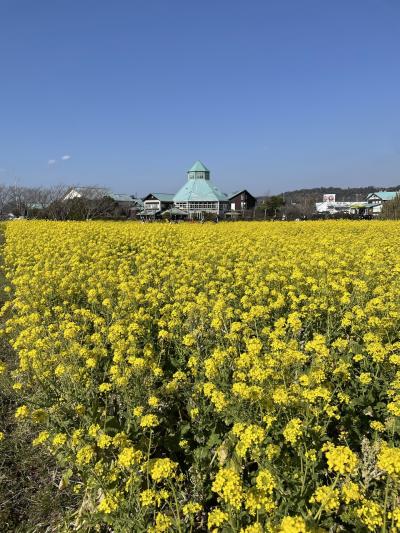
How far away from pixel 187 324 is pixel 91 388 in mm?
1463

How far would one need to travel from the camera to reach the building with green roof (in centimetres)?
6838

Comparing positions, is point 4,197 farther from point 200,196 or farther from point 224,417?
point 224,417

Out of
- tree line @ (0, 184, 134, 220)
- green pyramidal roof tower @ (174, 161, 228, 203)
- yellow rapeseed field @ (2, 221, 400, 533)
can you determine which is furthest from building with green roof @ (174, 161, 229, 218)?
yellow rapeseed field @ (2, 221, 400, 533)

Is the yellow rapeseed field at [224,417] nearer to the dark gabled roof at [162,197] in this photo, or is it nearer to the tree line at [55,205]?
the tree line at [55,205]

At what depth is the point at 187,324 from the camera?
4.52 m

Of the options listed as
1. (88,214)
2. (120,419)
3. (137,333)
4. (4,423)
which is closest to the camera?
(120,419)

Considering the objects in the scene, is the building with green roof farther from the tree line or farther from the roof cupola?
the tree line

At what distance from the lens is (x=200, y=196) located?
6938 centimetres

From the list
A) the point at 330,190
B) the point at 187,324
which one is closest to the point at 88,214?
the point at 187,324

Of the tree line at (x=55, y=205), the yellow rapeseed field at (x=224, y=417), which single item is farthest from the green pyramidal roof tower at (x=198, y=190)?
the yellow rapeseed field at (x=224, y=417)

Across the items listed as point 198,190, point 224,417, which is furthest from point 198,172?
point 224,417

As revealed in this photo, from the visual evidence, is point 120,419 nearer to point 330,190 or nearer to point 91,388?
point 91,388

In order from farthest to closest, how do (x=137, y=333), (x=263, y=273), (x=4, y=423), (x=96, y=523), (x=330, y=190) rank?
1. (x=330, y=190)
2. (x=263, y=273)
3. (x=137, y=333)
4. (x=4, y=423)
5. (x=96, y=523)

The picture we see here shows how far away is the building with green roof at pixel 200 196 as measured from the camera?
6838cm
